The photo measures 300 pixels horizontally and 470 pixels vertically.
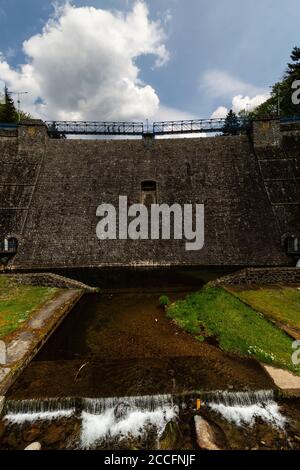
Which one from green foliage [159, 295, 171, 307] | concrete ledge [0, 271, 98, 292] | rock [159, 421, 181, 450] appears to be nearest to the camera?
rock [159, 421, 181, 450]

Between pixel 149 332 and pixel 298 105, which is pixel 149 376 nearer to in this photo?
pixel 149 332

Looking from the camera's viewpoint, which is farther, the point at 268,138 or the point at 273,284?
the point at 268,138

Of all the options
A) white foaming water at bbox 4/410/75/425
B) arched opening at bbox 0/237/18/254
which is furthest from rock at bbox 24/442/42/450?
arched opening at bbox 0/237/18/254

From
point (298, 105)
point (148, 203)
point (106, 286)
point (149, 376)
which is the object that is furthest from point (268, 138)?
point (149, 376)

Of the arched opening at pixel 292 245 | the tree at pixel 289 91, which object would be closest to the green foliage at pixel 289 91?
the tree at pixel 289 91

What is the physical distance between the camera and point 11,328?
37.7 ft

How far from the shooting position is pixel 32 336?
35.9 ft

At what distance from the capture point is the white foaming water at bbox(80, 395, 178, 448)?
21.7 feet

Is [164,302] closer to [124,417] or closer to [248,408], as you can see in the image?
[248,408]

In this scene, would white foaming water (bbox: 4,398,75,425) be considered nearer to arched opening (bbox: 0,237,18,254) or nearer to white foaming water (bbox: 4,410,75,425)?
white foaming water (bbox: 4,410,75,425)

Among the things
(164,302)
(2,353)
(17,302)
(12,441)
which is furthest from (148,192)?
(12,441)

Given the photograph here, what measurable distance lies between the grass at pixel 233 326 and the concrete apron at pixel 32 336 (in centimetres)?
530

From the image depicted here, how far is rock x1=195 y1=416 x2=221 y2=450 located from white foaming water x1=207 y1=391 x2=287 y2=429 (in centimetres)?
66

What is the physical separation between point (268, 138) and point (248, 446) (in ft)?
108
